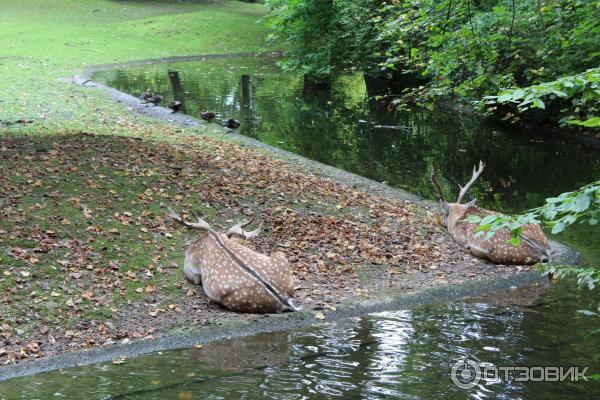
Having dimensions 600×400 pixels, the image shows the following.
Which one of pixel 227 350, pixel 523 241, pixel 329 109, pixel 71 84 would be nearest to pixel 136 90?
pixel 71 84

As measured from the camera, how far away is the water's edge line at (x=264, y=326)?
606 cm

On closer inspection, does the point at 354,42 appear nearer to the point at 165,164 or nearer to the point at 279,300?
the point at 165,164

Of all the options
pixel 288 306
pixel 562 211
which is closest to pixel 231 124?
pixel 288 306

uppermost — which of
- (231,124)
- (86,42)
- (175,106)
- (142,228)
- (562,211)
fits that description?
(86,42)

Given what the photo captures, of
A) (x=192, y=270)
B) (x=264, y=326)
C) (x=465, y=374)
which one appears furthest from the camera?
(x=192, y=270)

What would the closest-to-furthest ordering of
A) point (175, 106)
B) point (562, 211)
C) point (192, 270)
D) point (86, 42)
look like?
1. point (562, 211)
2. point (192, 270)
3. point (175, 106)
4. point (86, 42)

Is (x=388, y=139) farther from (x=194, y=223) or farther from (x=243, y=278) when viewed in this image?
→ (x=243, y=278)

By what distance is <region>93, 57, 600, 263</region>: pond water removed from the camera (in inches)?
522

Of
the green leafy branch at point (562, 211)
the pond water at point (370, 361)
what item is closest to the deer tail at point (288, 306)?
the pond water at point (370, 361)

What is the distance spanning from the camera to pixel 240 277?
7.18 meters

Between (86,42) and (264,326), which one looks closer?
(264,326)

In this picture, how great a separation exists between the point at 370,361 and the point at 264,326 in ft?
4.03

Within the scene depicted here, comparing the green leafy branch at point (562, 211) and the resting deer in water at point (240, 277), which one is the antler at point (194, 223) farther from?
the green leafy branch at point (562, 211)

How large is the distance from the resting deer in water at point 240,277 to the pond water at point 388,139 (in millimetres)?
3724
